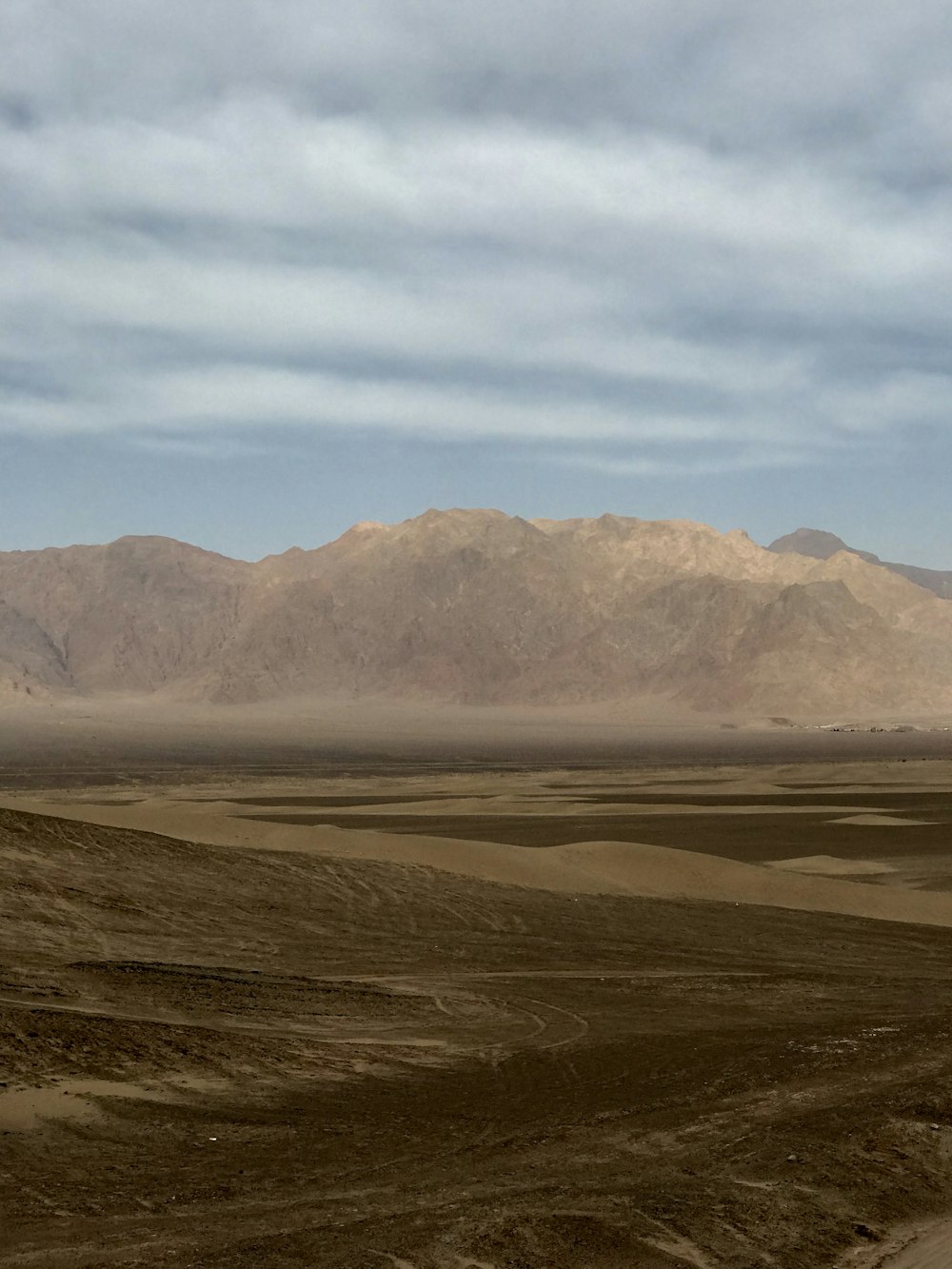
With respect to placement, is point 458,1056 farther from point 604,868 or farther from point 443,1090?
point 604,868

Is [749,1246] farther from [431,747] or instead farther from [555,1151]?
[431,747]

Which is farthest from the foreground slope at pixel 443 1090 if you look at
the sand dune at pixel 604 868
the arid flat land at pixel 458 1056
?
the sand dune at pixel 604 868

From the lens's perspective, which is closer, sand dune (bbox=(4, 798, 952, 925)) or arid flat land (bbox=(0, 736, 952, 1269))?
arid flat land (bbox=(0, 736, 952, 1269))

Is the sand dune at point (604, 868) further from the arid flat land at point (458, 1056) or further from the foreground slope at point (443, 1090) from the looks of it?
the foreground slope at point (443, 1090)

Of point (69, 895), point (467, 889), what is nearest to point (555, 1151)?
point (69, 895)

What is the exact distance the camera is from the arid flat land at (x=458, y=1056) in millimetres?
7512

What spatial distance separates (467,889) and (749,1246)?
15.1m

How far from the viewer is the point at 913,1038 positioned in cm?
1252

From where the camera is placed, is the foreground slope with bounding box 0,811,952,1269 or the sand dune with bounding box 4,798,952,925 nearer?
the foreground slope with bounding box 0,811,952,1269

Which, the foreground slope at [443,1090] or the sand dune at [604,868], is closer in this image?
the foreground slope at [443,1090]

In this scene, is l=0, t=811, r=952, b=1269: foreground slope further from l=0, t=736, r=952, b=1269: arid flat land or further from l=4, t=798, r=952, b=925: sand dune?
l=4, t=798, r=952, b=925: sand dune

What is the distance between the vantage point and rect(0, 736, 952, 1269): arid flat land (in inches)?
296

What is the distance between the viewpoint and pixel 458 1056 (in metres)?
11.5

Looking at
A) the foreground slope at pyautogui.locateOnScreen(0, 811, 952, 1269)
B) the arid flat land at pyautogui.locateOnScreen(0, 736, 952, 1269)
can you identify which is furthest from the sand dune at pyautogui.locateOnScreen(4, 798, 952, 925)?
the foreground slope at pyautogui.locateOnScreen(0, 811, 952, 1269)
